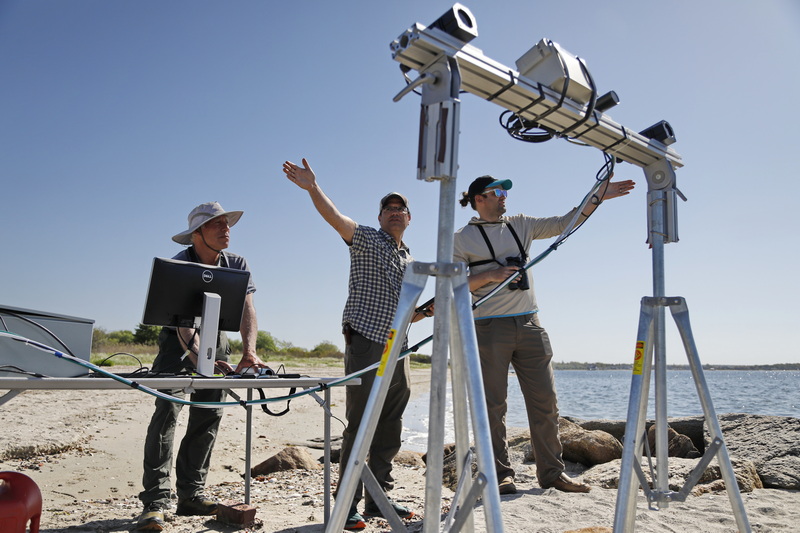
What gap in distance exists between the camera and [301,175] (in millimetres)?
3398

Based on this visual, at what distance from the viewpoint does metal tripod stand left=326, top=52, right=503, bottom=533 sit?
1804mm

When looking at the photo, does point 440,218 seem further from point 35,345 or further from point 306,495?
point 306,495

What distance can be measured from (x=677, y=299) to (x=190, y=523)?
10.4 ft

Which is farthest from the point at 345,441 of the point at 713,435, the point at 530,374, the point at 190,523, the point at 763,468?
the point at 763,468

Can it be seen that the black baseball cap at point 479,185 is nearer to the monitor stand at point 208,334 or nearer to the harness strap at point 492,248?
the harness strap at point 492,248

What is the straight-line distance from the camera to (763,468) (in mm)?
4887

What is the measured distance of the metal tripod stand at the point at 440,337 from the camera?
1804 mm

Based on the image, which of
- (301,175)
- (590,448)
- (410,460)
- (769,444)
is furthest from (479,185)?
(769,444)

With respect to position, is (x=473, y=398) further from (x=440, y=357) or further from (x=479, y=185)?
(x=479, y=185)

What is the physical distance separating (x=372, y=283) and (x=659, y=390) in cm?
185

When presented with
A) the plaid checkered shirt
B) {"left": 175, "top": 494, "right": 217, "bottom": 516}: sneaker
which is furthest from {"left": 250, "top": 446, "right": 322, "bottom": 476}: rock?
the plaid checkered shirt

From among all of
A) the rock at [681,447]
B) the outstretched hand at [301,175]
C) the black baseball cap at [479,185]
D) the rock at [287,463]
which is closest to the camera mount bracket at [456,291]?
the outstretched hand at [301,175]

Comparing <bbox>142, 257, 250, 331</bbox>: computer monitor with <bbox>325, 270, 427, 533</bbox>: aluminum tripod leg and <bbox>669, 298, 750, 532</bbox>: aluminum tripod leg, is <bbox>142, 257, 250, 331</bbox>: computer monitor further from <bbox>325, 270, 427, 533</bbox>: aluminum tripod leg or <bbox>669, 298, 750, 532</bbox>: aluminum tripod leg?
<bbox>669, 298, 750, 532</bbox>: aluminum tripod leg

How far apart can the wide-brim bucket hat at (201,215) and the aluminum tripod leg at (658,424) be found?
2.74 metres
